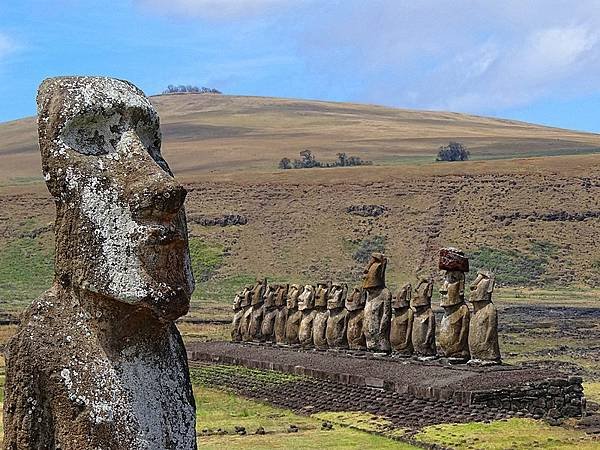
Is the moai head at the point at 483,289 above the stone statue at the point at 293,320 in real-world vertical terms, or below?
above

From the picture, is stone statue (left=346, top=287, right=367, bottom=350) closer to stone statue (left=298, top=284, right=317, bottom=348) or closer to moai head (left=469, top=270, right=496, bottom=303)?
stone statue (left=298, top=284, right=317, bottom=348)

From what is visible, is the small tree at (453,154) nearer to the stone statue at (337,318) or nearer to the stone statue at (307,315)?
the stone statue at (307,315)

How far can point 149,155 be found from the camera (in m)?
5.06

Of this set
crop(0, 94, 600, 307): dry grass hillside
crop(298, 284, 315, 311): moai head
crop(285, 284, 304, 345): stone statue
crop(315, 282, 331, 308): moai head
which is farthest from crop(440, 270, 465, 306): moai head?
crop(0, 94, 600, 307): dry grass hillside

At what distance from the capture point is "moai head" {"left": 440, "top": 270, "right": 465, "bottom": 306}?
2241 centimetres

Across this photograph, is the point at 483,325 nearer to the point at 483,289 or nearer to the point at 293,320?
the point at 483,289

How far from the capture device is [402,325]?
82.0 ft

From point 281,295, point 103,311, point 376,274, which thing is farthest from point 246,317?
point 103,311

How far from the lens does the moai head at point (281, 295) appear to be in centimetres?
3167

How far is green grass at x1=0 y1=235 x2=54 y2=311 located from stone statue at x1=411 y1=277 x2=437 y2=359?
123 feet

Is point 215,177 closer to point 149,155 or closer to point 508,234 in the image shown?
point 508,234

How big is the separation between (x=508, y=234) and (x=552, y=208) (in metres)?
4.76

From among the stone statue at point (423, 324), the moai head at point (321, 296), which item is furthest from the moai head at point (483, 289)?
the moai head at point (321, 296)

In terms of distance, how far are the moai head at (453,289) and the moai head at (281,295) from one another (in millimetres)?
9594
